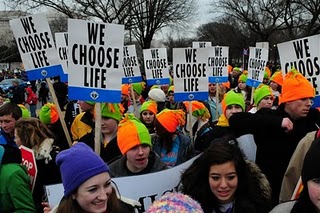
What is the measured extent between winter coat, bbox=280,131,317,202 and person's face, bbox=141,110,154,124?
272 cm

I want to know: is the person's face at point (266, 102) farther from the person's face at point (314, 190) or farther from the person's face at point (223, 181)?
the person's face at point (314, 190)

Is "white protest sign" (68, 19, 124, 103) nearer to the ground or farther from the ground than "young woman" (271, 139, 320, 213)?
farther from the ground

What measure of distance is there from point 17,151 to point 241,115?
1.94 meters

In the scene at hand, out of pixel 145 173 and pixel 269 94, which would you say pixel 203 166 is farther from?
pixel 269 94

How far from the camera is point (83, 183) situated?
2.49 metres

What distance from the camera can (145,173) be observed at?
3.63 m

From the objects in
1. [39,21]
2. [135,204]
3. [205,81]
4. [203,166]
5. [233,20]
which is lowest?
[135,204]

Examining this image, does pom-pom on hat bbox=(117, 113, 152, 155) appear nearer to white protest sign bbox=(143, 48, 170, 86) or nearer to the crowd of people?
the crowd of people

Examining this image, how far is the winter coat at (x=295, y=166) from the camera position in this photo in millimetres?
3242

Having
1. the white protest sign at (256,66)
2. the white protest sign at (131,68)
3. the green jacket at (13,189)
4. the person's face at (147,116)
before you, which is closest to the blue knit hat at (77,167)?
the green jacket at (13,189)

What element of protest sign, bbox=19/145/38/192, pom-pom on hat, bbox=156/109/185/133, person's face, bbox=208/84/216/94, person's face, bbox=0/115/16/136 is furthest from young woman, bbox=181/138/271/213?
person's face, bbox=208/84/216/94

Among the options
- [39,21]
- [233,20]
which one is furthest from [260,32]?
[39,21]

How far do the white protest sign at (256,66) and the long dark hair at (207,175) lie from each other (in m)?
5.93

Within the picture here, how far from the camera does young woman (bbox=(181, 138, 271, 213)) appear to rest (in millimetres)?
2848
